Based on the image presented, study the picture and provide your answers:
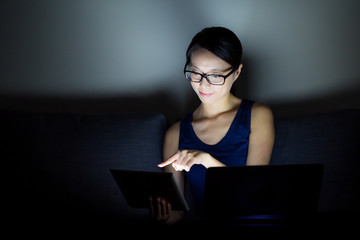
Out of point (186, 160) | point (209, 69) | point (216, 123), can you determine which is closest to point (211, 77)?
point (209, 69)

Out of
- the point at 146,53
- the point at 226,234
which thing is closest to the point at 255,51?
the point at 146,53

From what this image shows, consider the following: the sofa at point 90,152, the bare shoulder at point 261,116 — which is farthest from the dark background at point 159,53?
the bare shoulder at point 261,116

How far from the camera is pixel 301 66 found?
1923 millimetres

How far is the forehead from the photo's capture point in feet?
4.70

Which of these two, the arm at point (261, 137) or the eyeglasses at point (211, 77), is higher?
the eyeglasses at point (211, 77)

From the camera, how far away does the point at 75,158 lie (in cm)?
171

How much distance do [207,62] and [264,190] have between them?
593mm

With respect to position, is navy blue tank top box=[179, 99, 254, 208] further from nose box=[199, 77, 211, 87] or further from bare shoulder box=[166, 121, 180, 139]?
nose box=[199, 77, 211, 87]

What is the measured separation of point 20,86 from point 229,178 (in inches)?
62.7

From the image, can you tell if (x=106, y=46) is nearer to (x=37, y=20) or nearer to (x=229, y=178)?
(x=37, y=20)

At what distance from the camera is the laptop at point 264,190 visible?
1.03 m

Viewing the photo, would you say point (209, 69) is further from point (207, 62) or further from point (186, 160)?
point (186, 160)

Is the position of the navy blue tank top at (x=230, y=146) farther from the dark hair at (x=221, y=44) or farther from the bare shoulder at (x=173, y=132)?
the dark hair at (x=221, y=44)

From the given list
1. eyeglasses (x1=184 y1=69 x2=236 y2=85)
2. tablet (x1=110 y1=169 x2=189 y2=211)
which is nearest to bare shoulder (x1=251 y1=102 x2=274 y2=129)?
eyeglasses (x1=184 y1=69 x2=236 y2=85)
